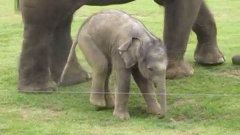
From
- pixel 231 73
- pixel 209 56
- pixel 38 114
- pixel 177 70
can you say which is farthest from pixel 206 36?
pixel 38 114

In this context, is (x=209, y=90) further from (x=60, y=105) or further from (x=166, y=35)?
(x=60, y=105)

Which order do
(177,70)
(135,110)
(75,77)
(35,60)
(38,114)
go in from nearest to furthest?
(38,114) < (135,110) < (35,60) < (75,77) < (177,70)

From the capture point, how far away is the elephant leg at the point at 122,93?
5324 millimetres

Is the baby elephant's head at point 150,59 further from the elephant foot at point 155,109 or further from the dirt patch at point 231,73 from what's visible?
the dirt patch at point 231,73

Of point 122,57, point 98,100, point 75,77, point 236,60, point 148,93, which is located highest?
point 122,57

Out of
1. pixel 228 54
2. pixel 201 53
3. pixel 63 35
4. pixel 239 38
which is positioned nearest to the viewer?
pixel 63 35

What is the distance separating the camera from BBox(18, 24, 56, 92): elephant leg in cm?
601

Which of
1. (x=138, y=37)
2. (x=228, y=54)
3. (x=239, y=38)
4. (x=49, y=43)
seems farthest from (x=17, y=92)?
(x=239, y=38)

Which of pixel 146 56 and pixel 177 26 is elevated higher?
pixel 146 56

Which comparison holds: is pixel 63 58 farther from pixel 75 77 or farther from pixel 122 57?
pixel 122 57

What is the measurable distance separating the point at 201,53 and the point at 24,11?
242 cm

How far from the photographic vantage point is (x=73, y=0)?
5.93 meters

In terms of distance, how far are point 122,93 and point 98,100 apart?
1.16 feet

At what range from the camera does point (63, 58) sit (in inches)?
262
